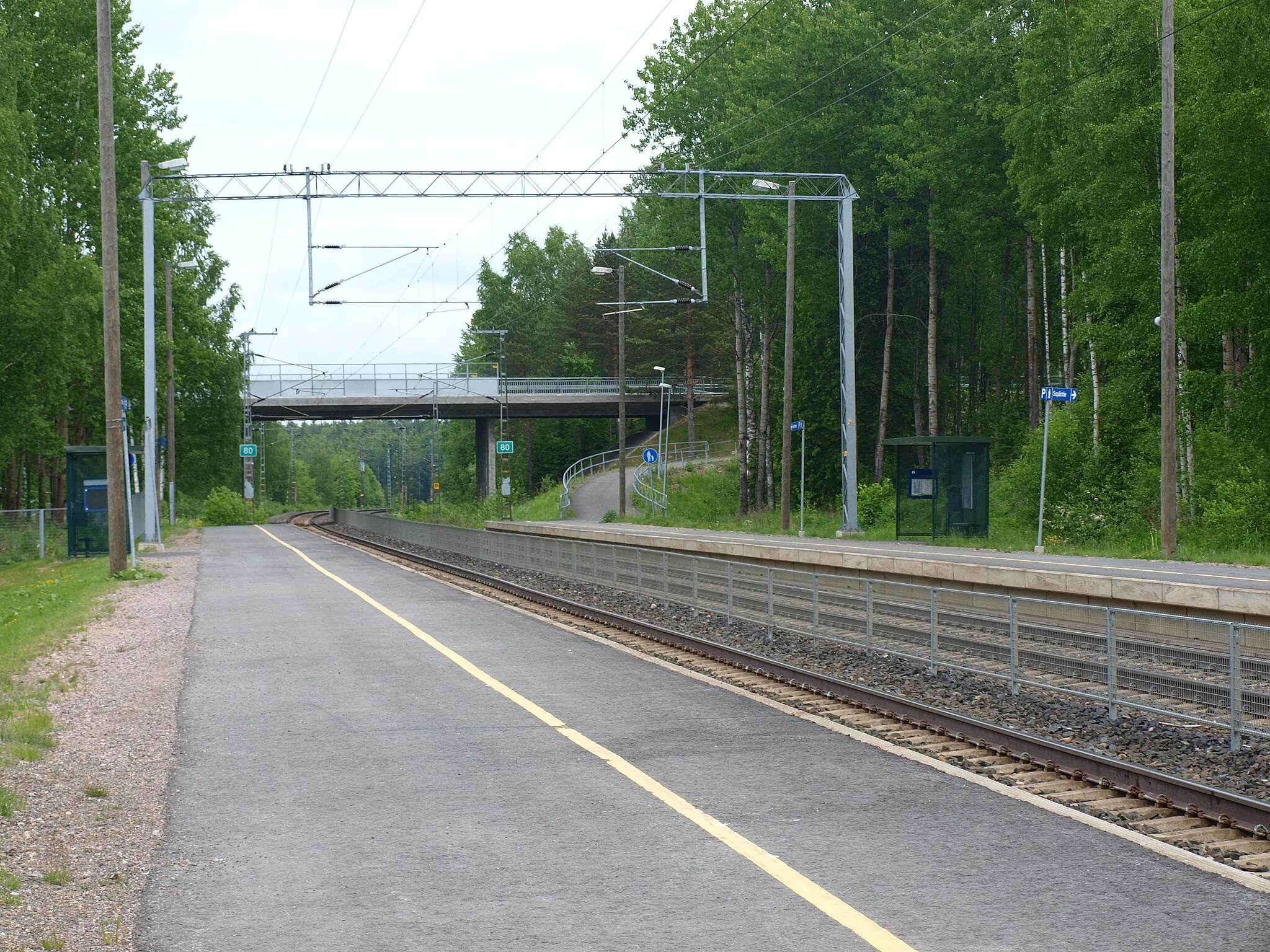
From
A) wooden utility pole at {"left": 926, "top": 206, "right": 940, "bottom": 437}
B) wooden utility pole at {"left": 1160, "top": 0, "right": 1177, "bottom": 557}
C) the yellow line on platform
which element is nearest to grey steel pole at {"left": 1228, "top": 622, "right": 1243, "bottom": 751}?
the yellow line on platform

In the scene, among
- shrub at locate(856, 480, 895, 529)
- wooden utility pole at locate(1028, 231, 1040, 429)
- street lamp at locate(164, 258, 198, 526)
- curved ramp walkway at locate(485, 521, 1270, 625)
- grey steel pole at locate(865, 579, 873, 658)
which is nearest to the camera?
curved ramp walkway at locate(485, 521, 1270, 625)

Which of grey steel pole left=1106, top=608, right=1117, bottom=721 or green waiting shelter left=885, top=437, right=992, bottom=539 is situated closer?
grey steel pole left=1106, top=608, right=1117, bottom=721

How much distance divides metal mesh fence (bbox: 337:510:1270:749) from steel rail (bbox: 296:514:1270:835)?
3.35ft

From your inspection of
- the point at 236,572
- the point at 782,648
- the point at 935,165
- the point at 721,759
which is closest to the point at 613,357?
the point at 935,165

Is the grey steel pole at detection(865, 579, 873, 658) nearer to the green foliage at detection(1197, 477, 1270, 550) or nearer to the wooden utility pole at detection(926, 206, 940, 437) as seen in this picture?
the green foliage at detection(1197, 477, 1270, 550)

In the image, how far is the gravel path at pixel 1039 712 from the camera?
32.0 feet

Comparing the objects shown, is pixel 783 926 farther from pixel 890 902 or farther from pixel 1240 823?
pixel 1240 823

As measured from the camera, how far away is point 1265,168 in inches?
1137

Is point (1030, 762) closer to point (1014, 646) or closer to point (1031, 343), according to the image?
point (1014, 646)

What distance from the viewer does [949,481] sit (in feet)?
105

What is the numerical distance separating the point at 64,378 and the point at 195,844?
38.6 m

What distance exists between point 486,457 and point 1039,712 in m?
83.8

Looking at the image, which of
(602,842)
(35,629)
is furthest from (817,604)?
(35,629)

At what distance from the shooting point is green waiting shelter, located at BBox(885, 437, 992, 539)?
31.8m
